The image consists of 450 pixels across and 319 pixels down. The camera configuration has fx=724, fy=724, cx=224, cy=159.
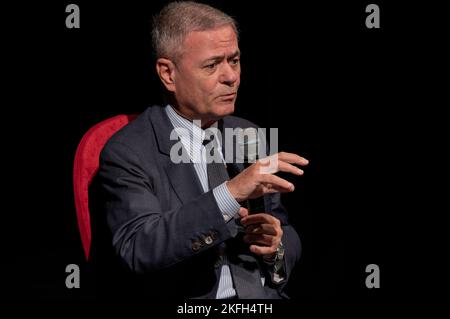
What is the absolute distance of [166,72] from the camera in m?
2.01

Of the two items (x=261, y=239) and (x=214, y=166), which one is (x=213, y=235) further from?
(x=214, y=166)

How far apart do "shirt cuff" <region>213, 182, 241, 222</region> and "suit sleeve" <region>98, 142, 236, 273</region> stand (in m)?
0.01

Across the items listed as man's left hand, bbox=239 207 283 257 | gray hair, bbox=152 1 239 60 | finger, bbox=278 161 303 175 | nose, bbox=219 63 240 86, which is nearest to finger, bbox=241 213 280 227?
man's left hand, bbox=239 207 283 257

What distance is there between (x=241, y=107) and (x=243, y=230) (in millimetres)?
1105

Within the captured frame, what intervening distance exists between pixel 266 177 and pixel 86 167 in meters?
0.64

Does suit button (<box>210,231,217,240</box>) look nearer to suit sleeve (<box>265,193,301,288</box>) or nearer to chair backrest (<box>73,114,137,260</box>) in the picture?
suit sleeve (<box>265,193,301,288</box>)

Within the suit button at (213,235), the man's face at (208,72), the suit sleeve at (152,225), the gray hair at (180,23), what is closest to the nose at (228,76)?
the man's face at (208,72)

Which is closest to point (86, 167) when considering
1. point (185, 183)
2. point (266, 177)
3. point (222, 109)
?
point (185, 183)

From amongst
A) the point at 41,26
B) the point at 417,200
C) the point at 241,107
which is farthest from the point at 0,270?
the point at 417,200

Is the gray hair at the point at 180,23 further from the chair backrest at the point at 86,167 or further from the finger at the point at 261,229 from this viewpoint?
the finger at the point at 261,229

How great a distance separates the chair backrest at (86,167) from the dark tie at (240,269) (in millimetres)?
321

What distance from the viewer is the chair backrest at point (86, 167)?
6.70 ft

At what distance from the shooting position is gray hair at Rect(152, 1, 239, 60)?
1940 mm

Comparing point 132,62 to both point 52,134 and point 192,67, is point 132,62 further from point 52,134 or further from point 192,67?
point 192,67
